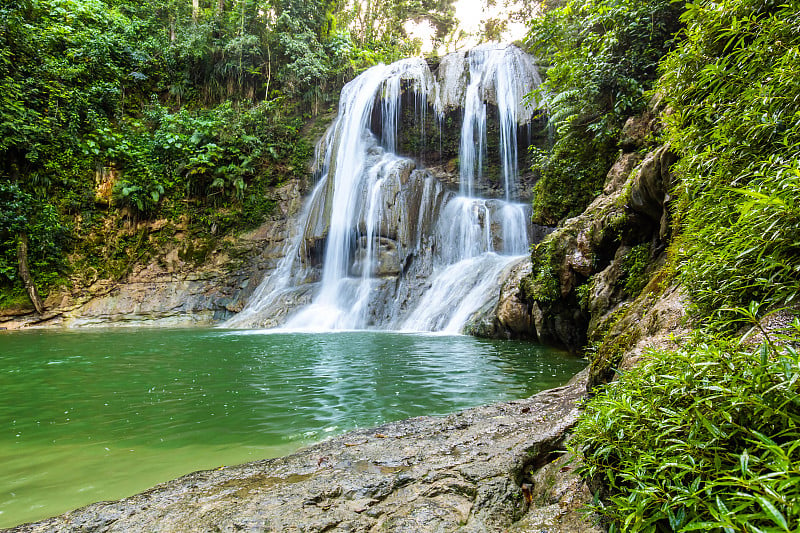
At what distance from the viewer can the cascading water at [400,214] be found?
14.5 meters

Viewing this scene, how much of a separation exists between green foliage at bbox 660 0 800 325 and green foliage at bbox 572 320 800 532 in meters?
0.29

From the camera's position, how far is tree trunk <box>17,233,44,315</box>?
44.4 feet

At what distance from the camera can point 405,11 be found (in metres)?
25.9

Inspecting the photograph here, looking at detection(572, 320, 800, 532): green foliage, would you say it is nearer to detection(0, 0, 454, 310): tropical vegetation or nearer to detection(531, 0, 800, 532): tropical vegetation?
detection(531, 0, 800, 532): tropical vegetation

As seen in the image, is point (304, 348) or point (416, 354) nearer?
point (416, 354)

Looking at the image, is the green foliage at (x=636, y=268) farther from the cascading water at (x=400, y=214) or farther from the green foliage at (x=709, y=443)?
the cascading water at (x=400, y=214)

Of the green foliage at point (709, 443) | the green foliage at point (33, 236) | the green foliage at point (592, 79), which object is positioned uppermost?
the green foliage at point (592, 79)

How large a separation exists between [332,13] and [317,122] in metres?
7.73

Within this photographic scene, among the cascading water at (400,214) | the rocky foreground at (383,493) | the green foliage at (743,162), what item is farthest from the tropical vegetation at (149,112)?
the green foliage at (743,162)

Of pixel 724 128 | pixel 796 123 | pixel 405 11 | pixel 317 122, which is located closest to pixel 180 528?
pixel 796 123

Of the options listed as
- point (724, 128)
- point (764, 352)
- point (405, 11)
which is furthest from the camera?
point (405, 11)

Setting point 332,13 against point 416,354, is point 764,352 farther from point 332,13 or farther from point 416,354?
point 332,13

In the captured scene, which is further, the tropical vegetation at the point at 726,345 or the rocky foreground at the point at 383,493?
the rocky foreground at the point at 383,493

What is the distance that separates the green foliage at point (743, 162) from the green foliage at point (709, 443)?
0.29m
